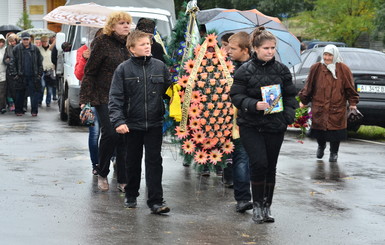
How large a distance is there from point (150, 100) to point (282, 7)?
39167 mm

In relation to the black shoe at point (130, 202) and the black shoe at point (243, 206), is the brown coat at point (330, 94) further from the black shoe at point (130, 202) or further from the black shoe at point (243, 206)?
the black shoe at point (130, 202)

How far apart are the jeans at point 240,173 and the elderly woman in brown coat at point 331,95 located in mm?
4146

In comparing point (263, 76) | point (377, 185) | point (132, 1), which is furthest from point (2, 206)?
point (132, 1)

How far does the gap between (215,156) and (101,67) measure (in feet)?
5.27

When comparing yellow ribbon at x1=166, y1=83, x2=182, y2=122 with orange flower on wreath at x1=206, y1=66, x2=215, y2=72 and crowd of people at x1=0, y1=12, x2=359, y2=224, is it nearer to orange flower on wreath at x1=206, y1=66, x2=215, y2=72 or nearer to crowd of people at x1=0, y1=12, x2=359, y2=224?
crowd of people at x1=0, y1=12, x2=359, y2=224

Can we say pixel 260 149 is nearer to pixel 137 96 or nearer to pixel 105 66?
pixel 137 96

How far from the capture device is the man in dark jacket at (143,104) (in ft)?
27.4

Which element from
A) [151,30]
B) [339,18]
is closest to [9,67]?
[151,30]

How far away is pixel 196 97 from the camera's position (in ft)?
29.7

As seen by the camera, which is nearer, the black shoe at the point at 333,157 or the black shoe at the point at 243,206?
the black shoe at the point at 243,206

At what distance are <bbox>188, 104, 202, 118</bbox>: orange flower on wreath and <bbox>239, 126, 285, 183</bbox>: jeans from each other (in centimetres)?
95

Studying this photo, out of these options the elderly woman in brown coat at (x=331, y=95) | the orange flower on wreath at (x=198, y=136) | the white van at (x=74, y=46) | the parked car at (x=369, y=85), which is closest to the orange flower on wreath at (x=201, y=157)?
the orange flower on wreath at (x=198, y=136)

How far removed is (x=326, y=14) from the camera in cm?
4019

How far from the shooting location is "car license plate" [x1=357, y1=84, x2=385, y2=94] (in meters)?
16.0
